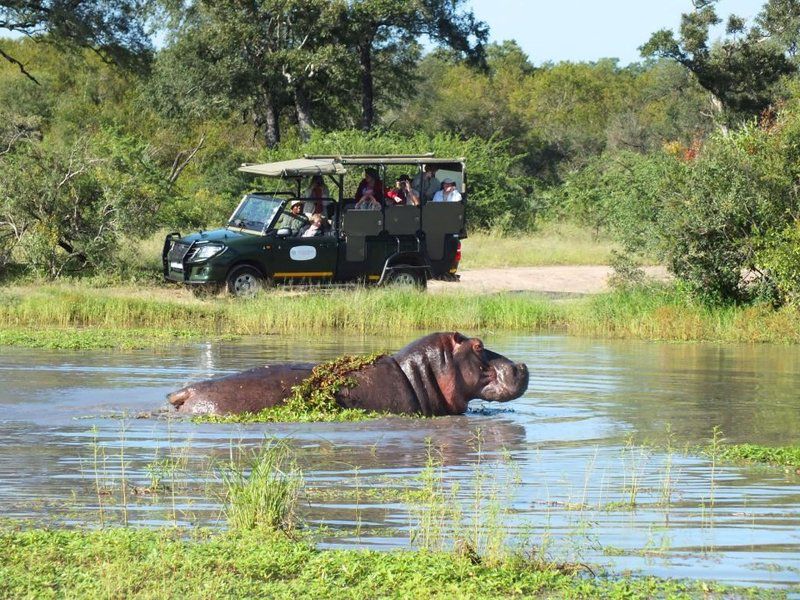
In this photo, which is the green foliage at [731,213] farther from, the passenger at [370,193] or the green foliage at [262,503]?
the green foliage at [262,503]

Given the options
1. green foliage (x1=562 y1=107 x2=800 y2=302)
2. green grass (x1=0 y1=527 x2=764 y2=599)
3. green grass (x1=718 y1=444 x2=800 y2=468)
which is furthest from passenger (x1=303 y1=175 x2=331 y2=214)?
green grass (x1=0 y1=527 x2=764 y2=599)

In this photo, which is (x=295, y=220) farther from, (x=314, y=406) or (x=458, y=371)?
(x=314, y=406)

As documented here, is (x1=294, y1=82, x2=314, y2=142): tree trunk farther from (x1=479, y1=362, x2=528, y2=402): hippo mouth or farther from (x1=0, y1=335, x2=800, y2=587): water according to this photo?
(x1=479, y1=362, x2=528, y2=402): hippo mouth

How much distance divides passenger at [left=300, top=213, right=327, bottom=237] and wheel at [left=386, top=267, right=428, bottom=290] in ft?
4.16

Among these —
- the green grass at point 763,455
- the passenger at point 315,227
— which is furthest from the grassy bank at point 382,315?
the green grass at point 763,455

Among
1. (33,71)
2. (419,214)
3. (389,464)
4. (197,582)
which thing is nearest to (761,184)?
(419,214)

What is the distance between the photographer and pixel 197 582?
5.11m

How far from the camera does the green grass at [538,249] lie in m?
25.9

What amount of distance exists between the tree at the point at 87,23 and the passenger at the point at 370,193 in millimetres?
11861

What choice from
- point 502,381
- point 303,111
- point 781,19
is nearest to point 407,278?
point 502,381

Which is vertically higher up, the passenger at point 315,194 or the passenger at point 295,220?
the passenger at point 315,194

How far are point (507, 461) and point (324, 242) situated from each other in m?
11.5

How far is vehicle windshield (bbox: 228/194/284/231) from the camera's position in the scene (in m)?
19.3

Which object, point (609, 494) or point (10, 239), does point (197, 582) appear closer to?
point (609, 494)
